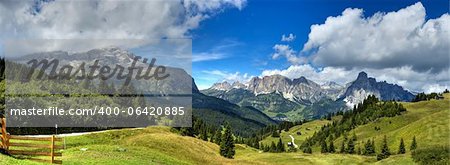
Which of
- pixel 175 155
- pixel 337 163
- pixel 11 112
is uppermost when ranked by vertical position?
pixel 11 112

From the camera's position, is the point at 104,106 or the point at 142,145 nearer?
the point at 142,145

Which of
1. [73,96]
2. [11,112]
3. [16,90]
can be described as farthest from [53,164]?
[73,96]

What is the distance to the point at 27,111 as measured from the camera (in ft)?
287

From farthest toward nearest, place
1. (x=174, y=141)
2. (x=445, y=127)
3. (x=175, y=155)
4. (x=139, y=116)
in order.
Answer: (x=445, y=127) → (x=139, y=116) → (x=174, y=141) → (x=175, y=155)

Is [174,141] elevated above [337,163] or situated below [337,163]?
above

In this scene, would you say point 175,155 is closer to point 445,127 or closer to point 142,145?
point 142,145

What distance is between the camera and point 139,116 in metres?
137

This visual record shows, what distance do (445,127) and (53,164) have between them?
608 ft

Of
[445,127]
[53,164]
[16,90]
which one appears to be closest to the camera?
[53,164]

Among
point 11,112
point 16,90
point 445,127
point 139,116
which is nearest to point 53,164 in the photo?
point 11,112

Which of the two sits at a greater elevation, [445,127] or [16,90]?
[16,90]

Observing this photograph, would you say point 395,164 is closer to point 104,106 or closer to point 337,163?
point 337,163

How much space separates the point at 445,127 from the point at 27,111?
172547mm

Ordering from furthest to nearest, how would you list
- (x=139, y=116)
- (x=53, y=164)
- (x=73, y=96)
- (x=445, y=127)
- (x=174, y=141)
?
(x=445, y=127), (x=139, y=116), (x=73, y=96), (x=174, y=141), (x=53, y=164)
